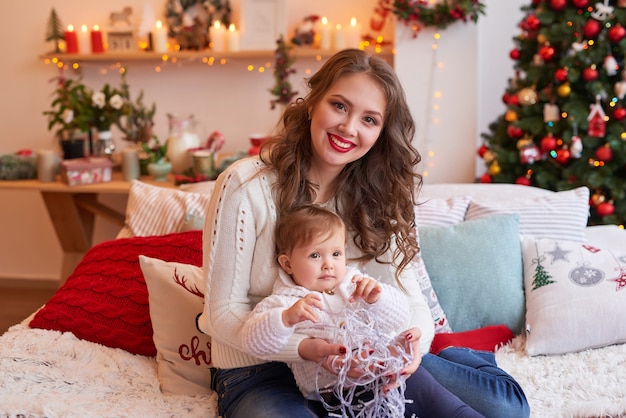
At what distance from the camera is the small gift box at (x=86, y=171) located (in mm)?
3354

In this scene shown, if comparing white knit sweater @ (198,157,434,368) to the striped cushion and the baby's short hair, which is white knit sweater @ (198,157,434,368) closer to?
the baby's short hair

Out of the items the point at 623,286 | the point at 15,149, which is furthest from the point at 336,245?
the point at 15,149

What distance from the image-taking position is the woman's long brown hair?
173 cm

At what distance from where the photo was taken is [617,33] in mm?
3018

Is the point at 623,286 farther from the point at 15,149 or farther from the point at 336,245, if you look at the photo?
the point at 15,149

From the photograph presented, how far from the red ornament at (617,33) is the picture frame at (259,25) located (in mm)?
1556

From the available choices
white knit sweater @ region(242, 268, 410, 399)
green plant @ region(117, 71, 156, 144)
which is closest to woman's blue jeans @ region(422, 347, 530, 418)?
white knit sweater @ region(242, 268, 410, 399)

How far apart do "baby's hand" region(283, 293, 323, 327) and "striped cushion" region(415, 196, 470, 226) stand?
1025 mm

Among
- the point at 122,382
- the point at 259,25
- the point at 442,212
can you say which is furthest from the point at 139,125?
the point at 122,382

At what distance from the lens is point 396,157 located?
1.83 meters

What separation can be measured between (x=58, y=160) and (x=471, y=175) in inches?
79.8

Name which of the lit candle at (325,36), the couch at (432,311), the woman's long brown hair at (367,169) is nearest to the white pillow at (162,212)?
the couch at (432,311)

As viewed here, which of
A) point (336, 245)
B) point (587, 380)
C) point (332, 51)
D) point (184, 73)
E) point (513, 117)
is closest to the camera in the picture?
point (336, 245)

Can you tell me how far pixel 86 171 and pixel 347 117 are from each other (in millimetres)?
2022
